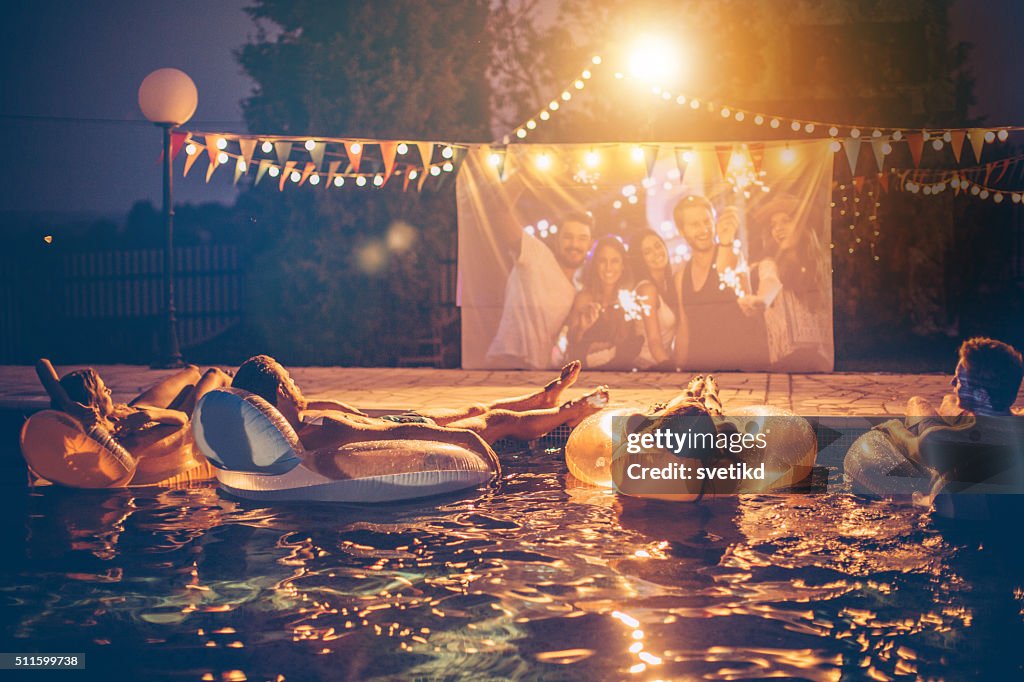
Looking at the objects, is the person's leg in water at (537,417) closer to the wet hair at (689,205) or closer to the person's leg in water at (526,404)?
the person's leg in water at (526,404)

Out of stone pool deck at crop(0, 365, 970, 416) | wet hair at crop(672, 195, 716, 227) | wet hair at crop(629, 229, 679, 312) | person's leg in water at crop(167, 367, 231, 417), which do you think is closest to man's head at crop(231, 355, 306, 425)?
person's leg in water at crop(167, 367, 231, 417)

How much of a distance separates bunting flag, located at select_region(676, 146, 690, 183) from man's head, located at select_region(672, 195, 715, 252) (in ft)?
1.15

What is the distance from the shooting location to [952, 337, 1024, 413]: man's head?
5863 mm

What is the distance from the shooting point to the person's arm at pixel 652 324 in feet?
42.0

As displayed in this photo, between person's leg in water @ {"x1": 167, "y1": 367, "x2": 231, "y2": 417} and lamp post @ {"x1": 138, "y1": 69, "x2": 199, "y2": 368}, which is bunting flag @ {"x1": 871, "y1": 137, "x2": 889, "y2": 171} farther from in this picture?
lamp post @ {"x1": 138, "y1": 69, "x2": 199, "y2": 368}

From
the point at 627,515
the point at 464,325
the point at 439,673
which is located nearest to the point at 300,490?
the point at 627,515

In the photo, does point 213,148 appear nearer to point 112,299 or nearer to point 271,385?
point 271,385

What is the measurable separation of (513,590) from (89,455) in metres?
3.65

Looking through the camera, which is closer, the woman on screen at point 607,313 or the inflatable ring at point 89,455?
the inflatable ring at point 89,455

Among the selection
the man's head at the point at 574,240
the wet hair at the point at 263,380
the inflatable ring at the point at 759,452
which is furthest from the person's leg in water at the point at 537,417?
the man's head at the point at 574,240

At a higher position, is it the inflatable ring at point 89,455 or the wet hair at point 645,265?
the wet hair at point 645,265

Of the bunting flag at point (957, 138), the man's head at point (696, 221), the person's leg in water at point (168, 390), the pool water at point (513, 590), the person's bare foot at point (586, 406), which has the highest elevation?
the bunting flag at point (957, 138)

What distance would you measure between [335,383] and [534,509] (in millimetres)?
5724

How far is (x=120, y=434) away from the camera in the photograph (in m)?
7.18
